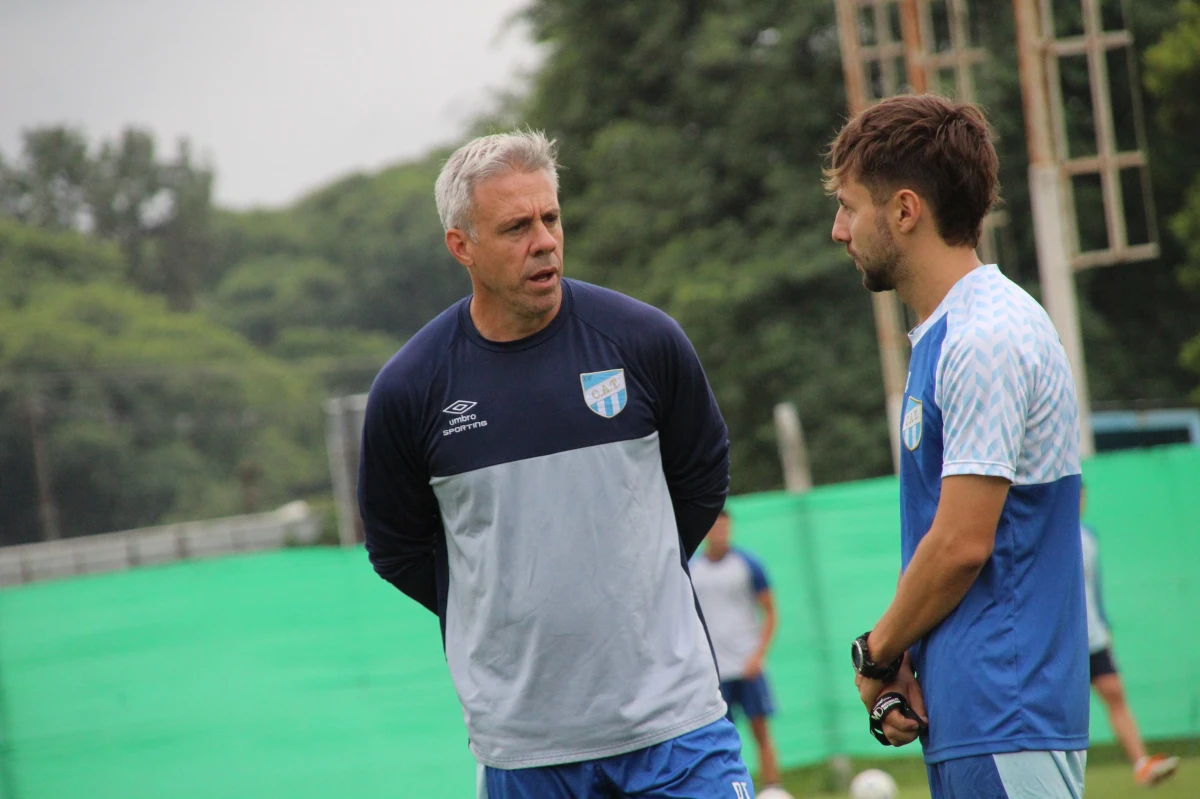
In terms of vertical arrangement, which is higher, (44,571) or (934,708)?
(934,708)

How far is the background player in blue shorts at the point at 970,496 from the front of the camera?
8.75ft

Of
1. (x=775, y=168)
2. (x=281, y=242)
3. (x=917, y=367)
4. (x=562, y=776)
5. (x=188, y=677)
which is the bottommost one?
(x=188, y=677)

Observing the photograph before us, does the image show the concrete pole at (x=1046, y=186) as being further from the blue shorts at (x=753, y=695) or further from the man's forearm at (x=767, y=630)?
the blue shorts at (x=753, y=695)

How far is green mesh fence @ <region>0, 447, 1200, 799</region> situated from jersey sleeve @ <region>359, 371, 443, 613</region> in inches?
186

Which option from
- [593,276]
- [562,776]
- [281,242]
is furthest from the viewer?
[281,242]

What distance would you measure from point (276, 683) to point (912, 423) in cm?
613

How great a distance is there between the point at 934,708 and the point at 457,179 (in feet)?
5.85

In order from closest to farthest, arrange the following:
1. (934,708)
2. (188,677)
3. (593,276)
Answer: (934,708)
(188,677)
(593,276)

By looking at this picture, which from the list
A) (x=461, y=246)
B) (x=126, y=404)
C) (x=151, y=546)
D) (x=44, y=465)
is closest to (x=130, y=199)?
(x=126, y=404)

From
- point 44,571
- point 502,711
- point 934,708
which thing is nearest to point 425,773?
point 502,711

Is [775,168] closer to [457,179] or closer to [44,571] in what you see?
[457,179]

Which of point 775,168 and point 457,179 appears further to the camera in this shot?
point 775,168

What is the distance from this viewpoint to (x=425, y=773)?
8320 mm

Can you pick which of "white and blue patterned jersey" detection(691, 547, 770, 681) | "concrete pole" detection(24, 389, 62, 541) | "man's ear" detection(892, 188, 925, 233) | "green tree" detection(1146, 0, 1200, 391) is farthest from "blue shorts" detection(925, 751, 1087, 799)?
"concrete pole" detection(24, 389, 62, 541)
